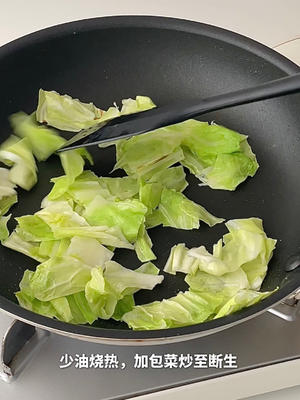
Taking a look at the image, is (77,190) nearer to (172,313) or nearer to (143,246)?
(143,246)

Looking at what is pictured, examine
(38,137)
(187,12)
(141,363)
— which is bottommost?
(141,363)

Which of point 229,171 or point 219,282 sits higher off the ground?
point 229,171

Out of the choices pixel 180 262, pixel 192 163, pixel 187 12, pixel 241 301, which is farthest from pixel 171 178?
pixel 187 12

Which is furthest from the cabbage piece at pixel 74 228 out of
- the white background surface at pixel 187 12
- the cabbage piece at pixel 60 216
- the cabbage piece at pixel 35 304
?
the white background surface at pixel 187 12

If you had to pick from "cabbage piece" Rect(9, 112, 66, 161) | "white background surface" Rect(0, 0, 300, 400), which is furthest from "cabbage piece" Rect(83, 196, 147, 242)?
"white background surface" Rect(0, 0, 300, 400)

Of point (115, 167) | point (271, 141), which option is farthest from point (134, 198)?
point (271, 141)

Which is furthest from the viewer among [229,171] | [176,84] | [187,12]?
[187,12]

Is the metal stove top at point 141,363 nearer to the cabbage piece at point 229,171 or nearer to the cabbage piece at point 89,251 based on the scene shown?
the cabbage piece at point 89,251
